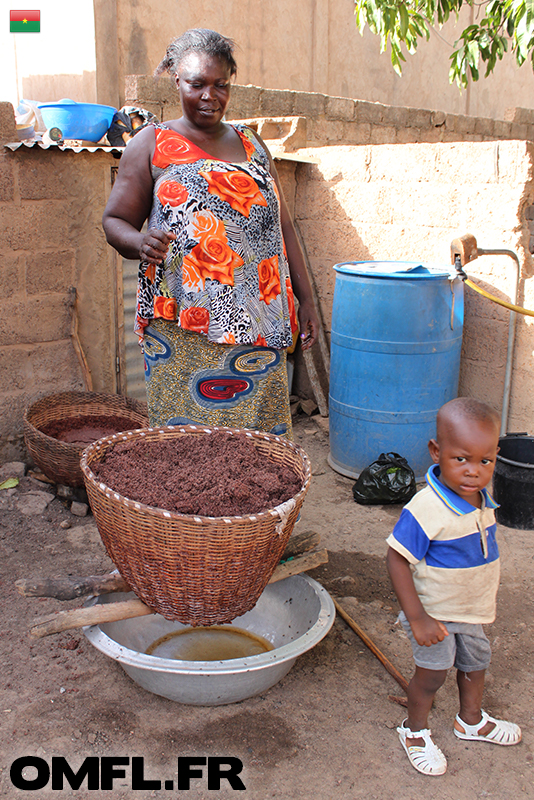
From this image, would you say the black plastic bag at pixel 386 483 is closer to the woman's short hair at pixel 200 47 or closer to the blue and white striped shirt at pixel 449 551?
the blue and white striped shirt at pixel 449 551

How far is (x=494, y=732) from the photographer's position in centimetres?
205

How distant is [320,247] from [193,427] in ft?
9.73

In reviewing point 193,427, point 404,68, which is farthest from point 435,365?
point 404,68

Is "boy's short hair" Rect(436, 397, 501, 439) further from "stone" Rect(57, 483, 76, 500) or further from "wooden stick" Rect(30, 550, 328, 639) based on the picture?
"stone" Rect(57, 483, 76, 500)

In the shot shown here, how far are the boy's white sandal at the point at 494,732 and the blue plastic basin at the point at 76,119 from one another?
12.0ft

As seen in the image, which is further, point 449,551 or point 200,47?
point 200,47

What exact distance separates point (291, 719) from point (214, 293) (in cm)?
137

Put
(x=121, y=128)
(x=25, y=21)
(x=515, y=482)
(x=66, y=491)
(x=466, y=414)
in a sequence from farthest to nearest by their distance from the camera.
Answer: (x=25, y=21)
(x=121, y=128)
(x=66, y=491)
(x=515, y=482)
(x=466, y=414)

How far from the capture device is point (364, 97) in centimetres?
910

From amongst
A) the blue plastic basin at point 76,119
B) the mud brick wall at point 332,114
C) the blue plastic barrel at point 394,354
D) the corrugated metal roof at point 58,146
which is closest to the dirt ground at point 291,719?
the blue plastic barrel at point 394,354

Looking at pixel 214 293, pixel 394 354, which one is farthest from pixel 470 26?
pixel 214 293

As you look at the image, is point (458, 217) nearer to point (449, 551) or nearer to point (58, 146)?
point (58, 146)

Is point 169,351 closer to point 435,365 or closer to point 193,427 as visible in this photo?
point 193,427

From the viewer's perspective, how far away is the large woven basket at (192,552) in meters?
1.83
